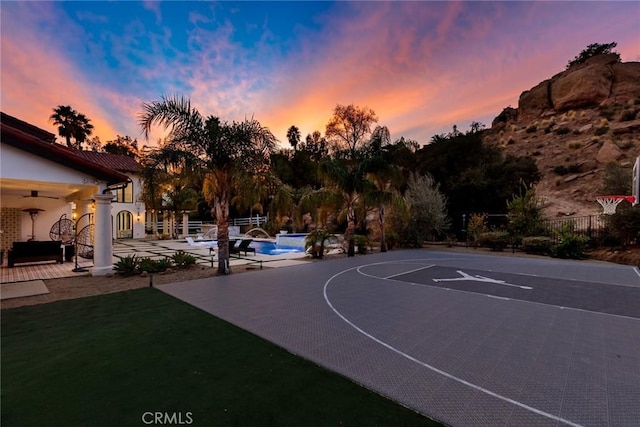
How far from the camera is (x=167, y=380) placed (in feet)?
10.5

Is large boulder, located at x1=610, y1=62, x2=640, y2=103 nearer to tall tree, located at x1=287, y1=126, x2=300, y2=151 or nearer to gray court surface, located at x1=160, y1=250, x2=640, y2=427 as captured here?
gray court surface, located at x1=160, y1=250, x2=640, y2=427

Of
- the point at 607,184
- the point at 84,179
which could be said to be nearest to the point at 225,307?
the point at 84,179

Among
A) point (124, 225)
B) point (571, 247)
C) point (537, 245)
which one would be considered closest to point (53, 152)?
point (124, 225)

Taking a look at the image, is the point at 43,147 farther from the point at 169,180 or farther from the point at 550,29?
the point at 550,29

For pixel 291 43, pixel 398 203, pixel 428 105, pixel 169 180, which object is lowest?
pixel 398 203

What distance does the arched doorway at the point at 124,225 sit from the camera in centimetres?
2477

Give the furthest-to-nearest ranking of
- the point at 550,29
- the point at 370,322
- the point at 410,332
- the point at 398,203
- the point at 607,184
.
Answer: the point at 607,184 < the point at 550,29 < the point at 398,203 < the point at 370,322 < the point at 410,332

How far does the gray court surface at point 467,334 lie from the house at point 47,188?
162 inches

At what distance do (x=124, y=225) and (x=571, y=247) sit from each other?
108ft

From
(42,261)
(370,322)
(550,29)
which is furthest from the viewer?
(550,29)

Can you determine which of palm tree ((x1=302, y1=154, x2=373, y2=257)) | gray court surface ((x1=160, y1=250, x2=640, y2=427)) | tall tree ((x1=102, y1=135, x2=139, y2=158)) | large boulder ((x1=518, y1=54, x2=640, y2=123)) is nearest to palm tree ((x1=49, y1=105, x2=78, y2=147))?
tall tree ((x1=102, y1=135, x2=139, y2=158))

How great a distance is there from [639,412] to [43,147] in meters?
12.8

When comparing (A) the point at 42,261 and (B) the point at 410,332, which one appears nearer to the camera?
(B) the point at 410,332

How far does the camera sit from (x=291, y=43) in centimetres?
1503
